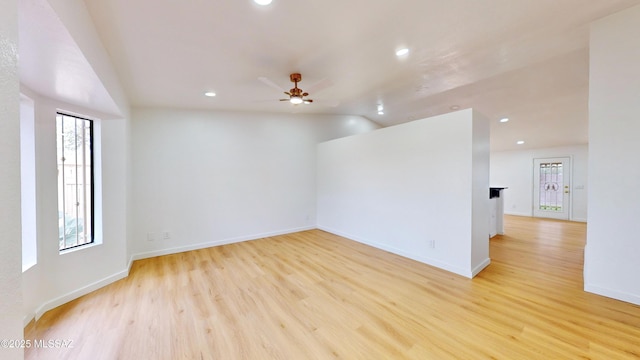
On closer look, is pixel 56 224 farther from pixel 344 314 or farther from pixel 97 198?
pixel 344 314

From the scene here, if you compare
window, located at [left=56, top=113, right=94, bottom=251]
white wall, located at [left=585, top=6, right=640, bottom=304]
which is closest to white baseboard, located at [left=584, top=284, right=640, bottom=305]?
white wall, located at [left=585, top=6, right=640, bottom=304]

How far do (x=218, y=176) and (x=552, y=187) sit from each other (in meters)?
9.70

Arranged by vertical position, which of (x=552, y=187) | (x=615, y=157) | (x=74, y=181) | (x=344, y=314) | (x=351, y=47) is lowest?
(x=344, y=314)

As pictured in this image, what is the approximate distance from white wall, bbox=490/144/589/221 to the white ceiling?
3.47 meters

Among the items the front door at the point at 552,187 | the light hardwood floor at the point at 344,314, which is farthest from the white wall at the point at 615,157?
the front door at the point at 552,187

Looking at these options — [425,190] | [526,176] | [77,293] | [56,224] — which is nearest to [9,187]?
[56,224]

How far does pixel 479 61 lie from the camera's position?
10.5ft

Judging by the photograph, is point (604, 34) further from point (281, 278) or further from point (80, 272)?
point (80, 272)

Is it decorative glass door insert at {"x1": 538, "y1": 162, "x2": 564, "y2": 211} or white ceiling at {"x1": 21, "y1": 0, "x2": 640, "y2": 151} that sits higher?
white ceiling at {"x1": 21, "y1": 0, "x2": 640, "y2": 151}

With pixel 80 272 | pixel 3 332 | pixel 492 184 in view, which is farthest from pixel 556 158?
pixel 80 272

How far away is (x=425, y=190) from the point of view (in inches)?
147

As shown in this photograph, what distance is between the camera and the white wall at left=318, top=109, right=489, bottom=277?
327 cm

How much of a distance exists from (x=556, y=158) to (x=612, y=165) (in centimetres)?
651

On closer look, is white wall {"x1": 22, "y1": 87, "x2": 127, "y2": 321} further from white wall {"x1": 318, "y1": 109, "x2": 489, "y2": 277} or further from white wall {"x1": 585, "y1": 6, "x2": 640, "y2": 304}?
white wall {"x1": 585, "y1": 6, "x2": 640, "y2": 304}
